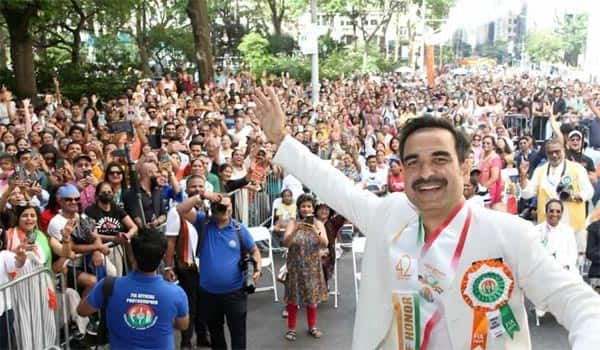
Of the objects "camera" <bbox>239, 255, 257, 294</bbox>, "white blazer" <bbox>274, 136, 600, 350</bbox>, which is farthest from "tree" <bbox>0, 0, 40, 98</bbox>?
"white blazer" <bbox>274, 136, 600, 350</bbox>

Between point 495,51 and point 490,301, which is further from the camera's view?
point 495,51

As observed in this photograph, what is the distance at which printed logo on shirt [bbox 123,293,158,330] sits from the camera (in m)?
4.35

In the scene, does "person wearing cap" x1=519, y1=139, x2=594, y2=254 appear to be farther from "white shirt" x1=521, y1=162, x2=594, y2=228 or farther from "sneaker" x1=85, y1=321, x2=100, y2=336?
"sneaker" x1=85, y1=321, x2=100, y2=336

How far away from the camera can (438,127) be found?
7.41 feet

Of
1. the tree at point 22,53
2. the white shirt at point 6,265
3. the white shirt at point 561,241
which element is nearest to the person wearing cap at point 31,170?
the white shirt at point 6,265

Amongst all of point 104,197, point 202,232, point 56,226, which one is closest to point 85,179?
point 104,197

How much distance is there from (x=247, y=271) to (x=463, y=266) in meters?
4.12

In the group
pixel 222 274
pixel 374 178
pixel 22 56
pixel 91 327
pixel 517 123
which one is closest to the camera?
pixel 91 327

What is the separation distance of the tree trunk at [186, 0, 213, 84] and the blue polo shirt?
1896cm

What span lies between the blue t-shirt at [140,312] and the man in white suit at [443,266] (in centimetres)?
229

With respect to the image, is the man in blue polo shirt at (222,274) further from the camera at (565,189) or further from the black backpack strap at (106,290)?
the camera at (565,189)

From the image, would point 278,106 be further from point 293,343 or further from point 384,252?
point 293,343

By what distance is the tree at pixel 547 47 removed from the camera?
76938mm

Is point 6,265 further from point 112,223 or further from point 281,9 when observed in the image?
point 281,9
